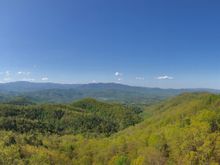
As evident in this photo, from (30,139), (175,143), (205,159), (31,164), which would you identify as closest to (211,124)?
(175,143)

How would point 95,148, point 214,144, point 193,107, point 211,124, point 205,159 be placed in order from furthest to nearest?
point 193,107 < point 95,148 < point 211,124 < point 214,144 < point 205,159

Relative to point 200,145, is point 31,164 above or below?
below

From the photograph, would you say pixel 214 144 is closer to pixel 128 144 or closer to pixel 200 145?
pixel 200 145

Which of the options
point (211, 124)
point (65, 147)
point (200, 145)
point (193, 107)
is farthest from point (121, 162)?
point (193, 107)

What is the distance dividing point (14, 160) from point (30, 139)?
215ft

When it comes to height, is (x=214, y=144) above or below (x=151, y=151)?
above

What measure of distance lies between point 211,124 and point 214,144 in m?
33.1

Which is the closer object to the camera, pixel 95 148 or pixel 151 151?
pixel 151 151

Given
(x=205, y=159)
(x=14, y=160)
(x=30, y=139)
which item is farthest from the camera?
(x=30, y=139)

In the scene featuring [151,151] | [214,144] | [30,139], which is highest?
[214,144]

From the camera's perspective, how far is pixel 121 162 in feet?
256

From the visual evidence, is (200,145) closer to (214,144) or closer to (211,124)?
(214,144)

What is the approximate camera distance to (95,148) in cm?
11431

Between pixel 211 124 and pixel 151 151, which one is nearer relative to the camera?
pixel 151 151
